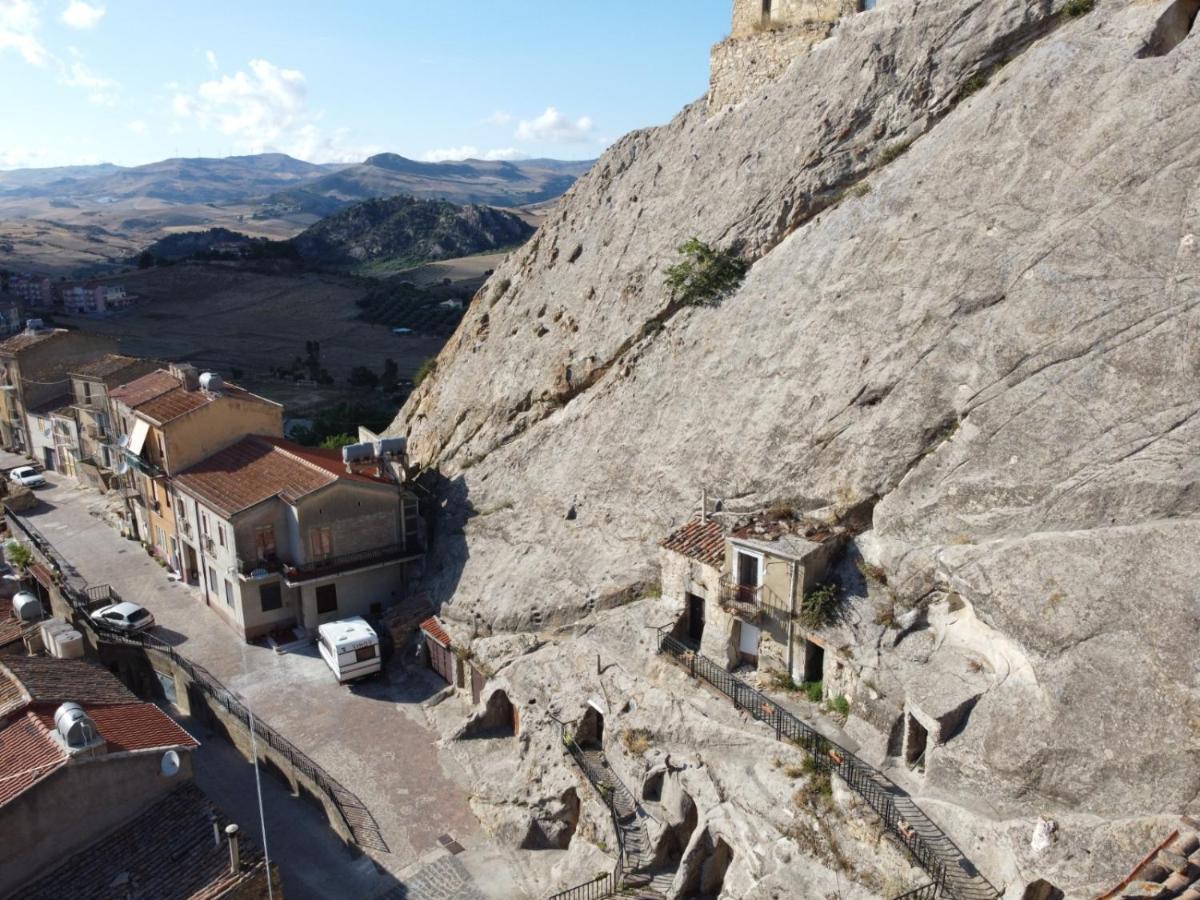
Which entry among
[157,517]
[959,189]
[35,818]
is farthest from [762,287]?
[157,517]

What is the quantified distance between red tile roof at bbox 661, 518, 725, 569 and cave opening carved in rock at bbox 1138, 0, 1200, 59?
18.6 meters

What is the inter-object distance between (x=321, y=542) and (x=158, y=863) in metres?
16.9

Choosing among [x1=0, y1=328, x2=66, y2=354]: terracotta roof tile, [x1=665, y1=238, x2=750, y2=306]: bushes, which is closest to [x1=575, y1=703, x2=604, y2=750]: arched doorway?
[x1=665, y1=238, x2=750, y2=306]: bushes

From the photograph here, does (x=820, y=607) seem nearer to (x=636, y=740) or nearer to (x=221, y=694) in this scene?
(x=636, y=740)

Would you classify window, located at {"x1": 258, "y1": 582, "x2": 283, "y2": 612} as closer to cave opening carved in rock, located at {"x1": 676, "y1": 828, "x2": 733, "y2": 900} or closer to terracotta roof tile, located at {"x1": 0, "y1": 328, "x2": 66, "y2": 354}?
cave opening carved in rock, located at {"x1": 676, "y1": 828, "x2": 733, "y2": 900}

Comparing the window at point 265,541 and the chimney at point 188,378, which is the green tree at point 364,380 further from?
the window at point 265,541

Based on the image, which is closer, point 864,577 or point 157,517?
point 864,577

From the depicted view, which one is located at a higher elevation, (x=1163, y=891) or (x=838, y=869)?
(x=1163, y=891)

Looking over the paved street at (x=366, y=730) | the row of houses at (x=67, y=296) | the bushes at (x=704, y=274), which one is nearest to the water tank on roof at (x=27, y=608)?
the paved street at (x=366, y=730)

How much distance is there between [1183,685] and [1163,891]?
4.73m

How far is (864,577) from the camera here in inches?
981

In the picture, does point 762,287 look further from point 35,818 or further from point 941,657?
point 35,818

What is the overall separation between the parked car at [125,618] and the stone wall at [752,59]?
1343 inches

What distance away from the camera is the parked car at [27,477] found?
5925 cm
